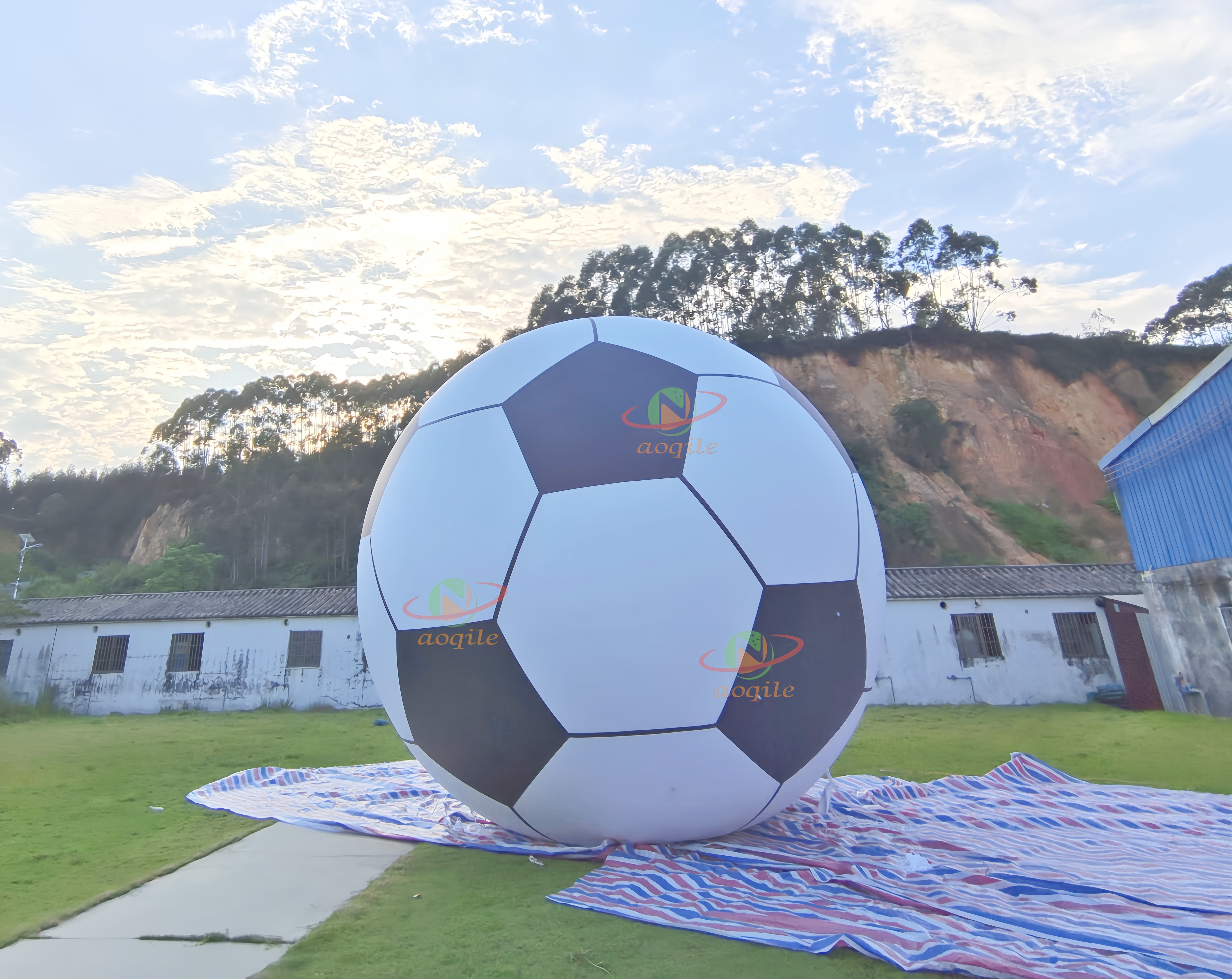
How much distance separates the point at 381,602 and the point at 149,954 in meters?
1.41

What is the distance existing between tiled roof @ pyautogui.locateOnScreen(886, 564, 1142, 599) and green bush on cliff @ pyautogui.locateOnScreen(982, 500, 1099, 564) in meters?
9.10

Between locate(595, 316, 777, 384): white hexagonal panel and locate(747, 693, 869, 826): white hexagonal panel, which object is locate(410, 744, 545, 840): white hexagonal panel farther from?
locate(595, 316, 777, 384): white hexagonal panel

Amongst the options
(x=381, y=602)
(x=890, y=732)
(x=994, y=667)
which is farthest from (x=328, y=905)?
(x=994, y=667)

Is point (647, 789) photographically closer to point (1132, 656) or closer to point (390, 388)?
point (1132, 656)

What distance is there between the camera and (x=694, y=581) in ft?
8.34

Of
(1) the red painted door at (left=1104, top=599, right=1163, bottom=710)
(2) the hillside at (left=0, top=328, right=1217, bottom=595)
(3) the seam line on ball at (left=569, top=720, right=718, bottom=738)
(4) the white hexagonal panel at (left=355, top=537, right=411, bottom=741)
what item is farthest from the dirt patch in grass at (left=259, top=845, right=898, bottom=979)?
(2) the hillside at (left=0, top=328, right=1217, bottom=595)

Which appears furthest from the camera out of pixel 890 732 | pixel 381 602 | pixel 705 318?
pixel 705 318

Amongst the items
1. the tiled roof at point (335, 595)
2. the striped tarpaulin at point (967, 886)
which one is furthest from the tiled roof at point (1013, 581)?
the striped tarpaulin at point (967, 886)

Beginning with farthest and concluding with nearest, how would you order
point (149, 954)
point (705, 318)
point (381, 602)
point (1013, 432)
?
1. point (705, 318)
2. point (1013, 432)
3. point (381, 602)
4. point (149, 954)

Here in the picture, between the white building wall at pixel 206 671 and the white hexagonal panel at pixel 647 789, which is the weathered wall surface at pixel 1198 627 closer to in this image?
the white hexagonal panel at pixel 647 789

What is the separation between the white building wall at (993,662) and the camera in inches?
534

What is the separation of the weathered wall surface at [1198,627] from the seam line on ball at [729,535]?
32.7ft

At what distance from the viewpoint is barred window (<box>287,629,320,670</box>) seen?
51.7 ft

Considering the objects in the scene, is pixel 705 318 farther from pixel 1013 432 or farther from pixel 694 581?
pixel 694 581
